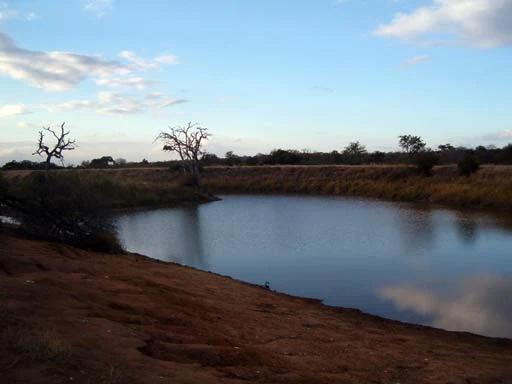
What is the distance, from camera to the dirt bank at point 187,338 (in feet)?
19.3

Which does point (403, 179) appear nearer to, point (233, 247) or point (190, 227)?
point (190, 227)

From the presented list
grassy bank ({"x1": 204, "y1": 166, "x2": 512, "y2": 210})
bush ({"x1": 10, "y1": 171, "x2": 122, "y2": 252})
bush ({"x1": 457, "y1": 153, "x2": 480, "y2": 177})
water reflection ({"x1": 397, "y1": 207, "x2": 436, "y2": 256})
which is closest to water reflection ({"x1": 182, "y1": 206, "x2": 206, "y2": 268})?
bush ({"x1": 10, "y1": 171, "x2": 122, "y2": 252})

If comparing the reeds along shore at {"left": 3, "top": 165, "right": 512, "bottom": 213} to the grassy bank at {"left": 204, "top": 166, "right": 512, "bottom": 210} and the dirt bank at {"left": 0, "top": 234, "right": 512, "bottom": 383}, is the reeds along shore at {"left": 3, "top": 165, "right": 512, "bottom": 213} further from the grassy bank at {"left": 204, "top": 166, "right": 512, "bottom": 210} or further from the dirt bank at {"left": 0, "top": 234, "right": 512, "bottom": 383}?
the dirt bank at {"left": 0, "top": 234, "right": 512, "bottom": 383}

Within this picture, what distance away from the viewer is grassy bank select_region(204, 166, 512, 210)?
131 feet

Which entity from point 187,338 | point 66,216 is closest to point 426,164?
point 66,216

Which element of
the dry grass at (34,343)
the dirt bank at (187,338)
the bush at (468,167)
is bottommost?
the dirt bank at (187,338)

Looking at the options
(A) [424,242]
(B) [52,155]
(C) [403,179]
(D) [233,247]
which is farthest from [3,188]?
(C) [403,179]

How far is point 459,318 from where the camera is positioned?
12.8 m

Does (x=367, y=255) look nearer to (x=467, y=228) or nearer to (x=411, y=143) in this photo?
(x=467, y=228)

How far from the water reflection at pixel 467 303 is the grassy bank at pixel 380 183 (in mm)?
22859

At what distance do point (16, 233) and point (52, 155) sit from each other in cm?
2246

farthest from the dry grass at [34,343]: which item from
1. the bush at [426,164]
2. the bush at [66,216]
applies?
the bush at [426,164]

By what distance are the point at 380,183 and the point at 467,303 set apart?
39.2m

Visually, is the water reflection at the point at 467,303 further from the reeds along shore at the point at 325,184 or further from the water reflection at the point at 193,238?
the reeds along shore at the point at 325,184
